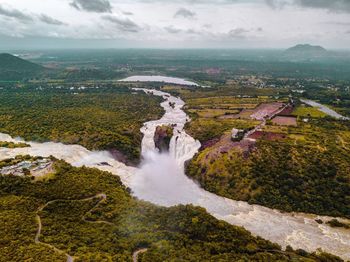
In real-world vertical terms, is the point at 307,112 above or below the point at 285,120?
below

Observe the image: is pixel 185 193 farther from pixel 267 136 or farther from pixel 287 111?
pixel 287 111

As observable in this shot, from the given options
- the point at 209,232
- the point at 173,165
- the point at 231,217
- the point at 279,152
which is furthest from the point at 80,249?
the point at 279,152

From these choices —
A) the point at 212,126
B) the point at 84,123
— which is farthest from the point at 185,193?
the point at 84,123

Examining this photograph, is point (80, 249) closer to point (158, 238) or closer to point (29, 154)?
point (158, 238)

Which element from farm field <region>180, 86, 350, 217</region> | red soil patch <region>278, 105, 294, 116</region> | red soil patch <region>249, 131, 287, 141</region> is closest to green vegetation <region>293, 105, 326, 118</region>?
red soil patch <region>278, 105, 294, 116</region>

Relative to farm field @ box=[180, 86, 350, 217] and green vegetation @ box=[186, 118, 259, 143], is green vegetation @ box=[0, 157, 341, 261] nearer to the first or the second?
farm field @ box=[180, 86, 350, 217]

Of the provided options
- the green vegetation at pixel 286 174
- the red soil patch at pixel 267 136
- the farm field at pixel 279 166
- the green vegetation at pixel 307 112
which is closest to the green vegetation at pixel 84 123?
the farm field at pixel 279 166
